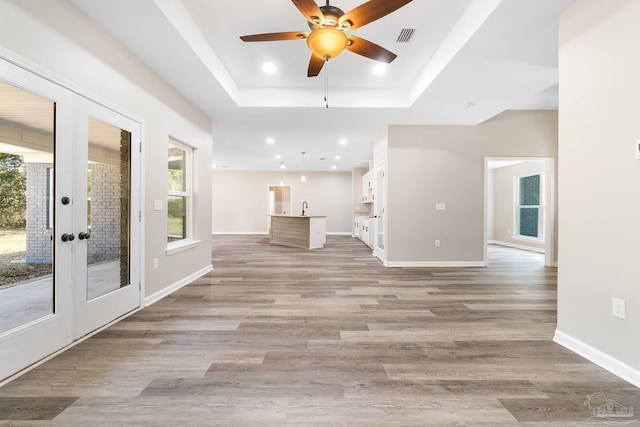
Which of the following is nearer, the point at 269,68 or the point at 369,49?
the point at 369,49

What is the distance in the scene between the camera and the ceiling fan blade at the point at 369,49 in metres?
2.06

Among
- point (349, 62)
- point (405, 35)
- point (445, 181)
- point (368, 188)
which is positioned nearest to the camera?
point (405, 35)

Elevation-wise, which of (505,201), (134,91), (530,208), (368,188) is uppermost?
(134,91)

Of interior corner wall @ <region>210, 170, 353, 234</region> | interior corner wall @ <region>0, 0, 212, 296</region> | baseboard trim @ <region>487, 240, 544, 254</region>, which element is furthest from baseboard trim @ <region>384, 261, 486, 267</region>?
interior corner wall @ <region>210, 170, 353, 234</region>

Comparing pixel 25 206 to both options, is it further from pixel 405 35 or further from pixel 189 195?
pixel 405 35

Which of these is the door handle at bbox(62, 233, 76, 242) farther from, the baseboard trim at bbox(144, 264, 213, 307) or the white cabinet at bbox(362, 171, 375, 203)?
the white cabinet at bbox(362, 171, 375, 203)

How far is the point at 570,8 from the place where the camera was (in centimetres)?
199

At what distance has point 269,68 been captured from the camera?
340cm

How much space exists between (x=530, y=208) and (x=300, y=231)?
660 centimetres

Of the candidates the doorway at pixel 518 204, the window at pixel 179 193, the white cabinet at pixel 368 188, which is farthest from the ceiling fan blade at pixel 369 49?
the doorway at pixel 518 204

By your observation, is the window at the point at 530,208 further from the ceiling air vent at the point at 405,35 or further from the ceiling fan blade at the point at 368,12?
the ceiling fan blade at the point at 368,12

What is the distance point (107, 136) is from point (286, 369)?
2614 mm

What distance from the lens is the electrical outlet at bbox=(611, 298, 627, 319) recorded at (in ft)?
5.47

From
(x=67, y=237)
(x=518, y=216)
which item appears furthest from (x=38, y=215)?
(x=518, y=216)
